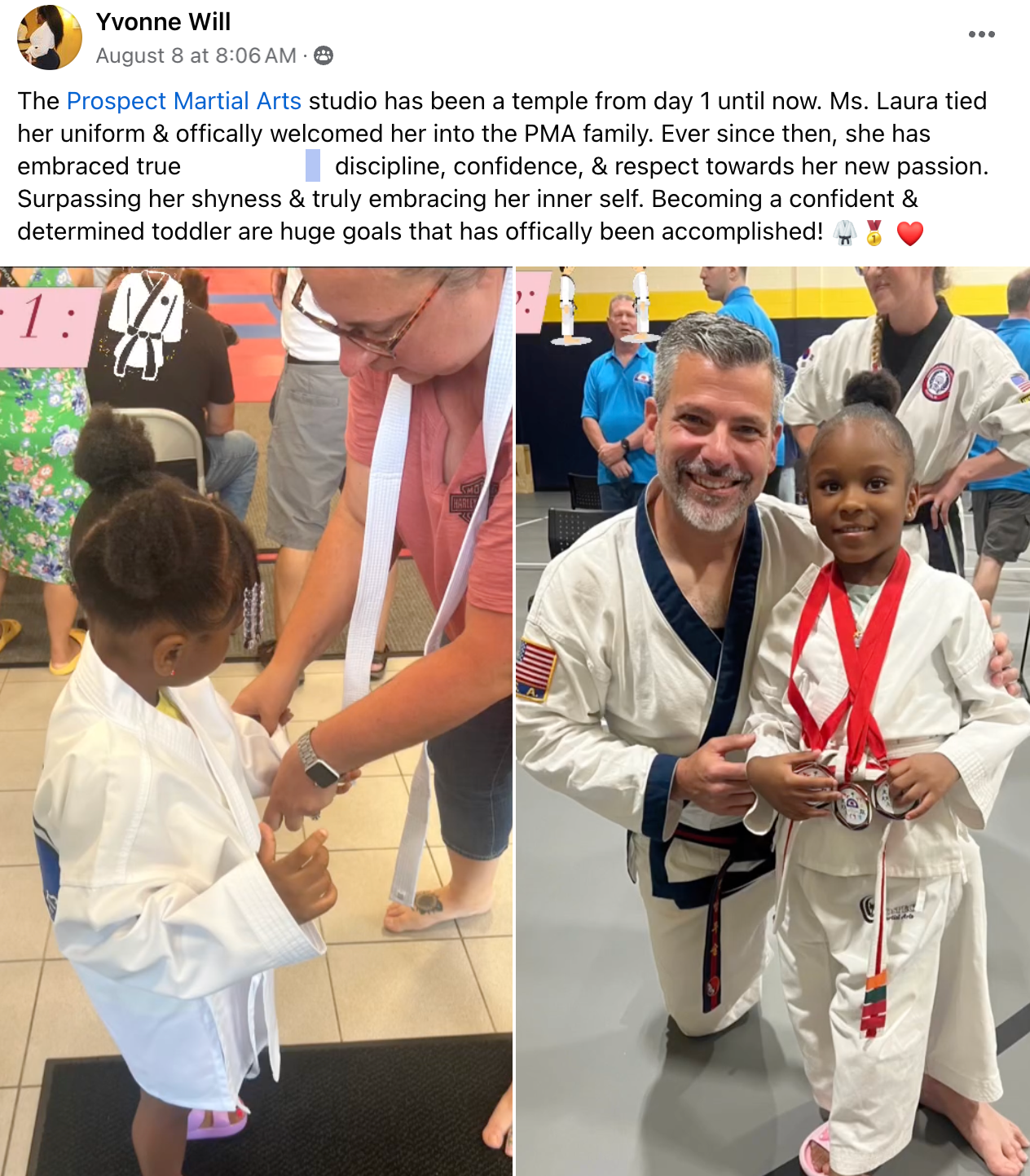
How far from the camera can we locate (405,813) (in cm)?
154

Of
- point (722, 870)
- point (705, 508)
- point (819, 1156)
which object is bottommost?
point (819, 1156)

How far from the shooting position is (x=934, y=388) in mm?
1558

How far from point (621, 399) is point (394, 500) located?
0.37 m

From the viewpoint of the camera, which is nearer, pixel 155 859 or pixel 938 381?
pixel 155 859

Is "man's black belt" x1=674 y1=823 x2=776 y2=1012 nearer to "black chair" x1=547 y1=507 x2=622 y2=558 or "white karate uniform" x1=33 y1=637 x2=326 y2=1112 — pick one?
"black chair" x1=547 y1=507 x2=622 y2=558

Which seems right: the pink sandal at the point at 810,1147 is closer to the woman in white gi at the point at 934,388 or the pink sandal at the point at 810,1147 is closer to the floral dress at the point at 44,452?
the woman in white gi at the point at 934,388

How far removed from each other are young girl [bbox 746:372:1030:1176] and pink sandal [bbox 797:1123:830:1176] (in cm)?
9

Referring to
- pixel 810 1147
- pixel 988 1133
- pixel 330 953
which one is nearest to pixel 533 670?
pixel 330 953

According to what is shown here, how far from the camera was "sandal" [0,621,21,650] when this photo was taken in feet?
4.61
